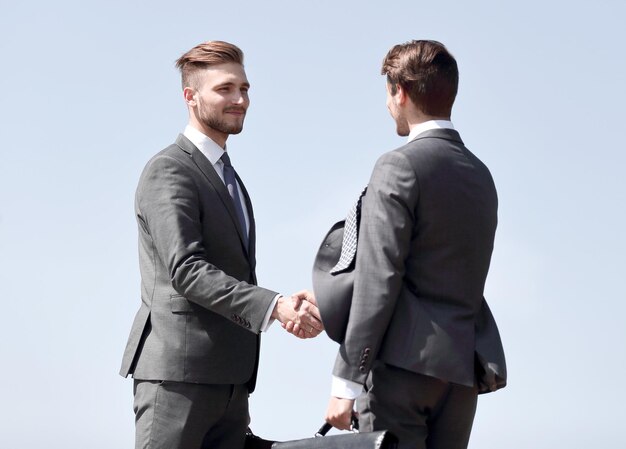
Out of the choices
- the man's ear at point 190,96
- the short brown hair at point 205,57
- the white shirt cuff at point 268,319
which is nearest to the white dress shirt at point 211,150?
the man's ear at point 190,96

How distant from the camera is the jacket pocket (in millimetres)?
4535

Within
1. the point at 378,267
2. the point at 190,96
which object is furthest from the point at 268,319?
the point at 190,96

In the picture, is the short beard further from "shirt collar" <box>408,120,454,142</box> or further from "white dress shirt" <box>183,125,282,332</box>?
"shirt collar" <box>408,120,454,142</box>

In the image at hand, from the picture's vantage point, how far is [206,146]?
4.85 metres

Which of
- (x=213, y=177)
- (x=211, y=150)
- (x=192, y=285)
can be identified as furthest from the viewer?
(x=211, y=150)

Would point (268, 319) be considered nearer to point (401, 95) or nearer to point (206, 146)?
point (206, 146)

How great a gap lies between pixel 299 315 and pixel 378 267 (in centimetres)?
80

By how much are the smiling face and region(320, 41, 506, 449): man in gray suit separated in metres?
1.10

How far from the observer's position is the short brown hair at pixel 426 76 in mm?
4090

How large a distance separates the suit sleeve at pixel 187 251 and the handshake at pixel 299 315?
67 mm

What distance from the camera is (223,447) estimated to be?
466 cm

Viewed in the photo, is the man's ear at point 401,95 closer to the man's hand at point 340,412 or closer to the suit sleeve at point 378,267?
the suit sleeve at point 378,267

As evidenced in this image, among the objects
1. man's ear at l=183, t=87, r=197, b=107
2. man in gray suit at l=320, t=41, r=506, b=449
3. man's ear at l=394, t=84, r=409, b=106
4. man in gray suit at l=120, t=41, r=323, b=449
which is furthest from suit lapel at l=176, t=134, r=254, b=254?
man's ear at l=394, t=84, r=409, b=106

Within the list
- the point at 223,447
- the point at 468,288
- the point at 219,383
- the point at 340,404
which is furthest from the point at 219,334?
the point at 468,288
